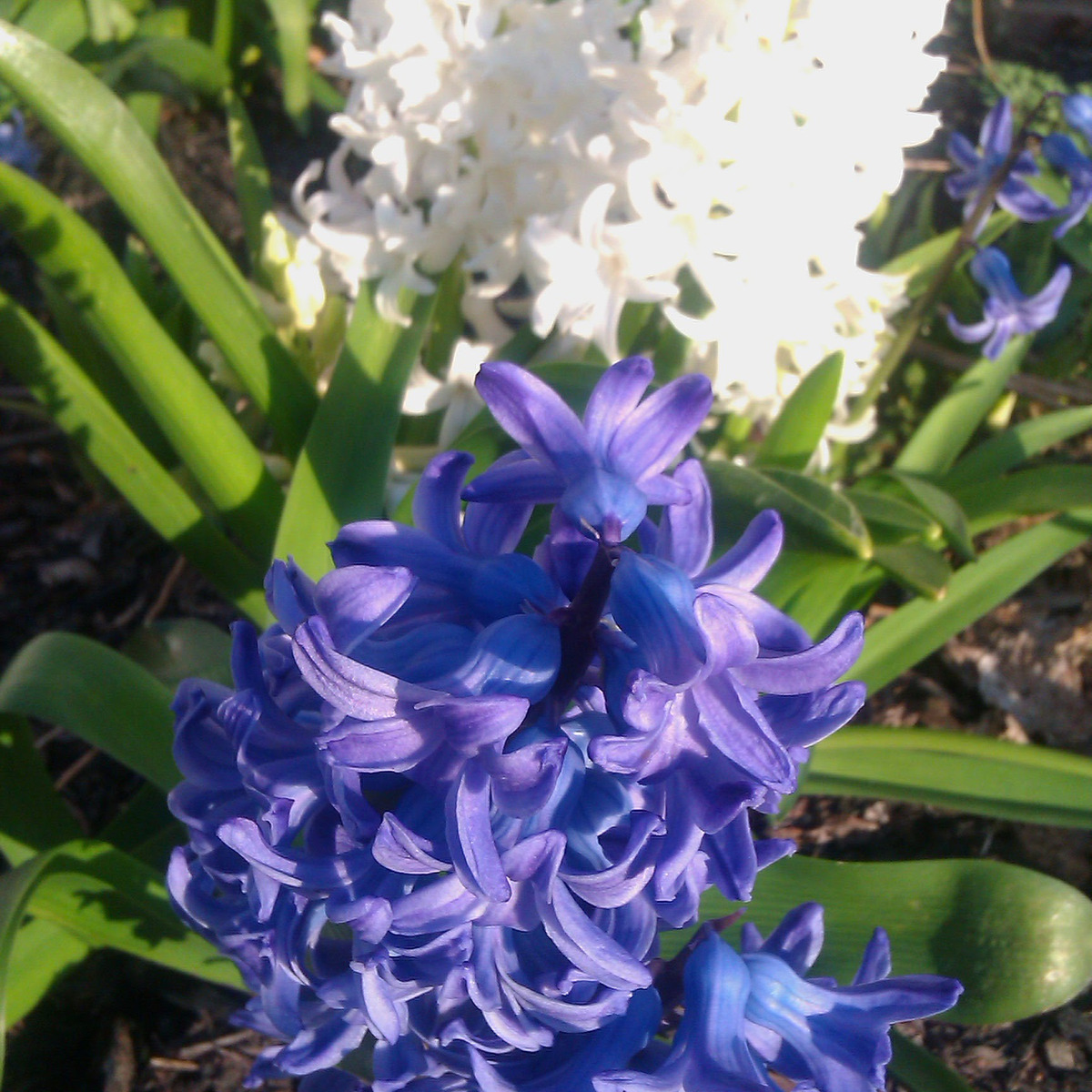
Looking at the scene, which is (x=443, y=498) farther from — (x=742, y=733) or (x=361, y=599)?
(x=742, y=733)

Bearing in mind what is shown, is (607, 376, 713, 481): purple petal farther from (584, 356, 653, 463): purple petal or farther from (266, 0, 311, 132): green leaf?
(266, 0, 311, 132): green leaf

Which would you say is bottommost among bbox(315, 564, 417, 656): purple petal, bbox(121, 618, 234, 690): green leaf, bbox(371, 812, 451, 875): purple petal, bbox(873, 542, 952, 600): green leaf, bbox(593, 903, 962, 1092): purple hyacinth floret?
bbox(873, 542, 952, 600): green leaf

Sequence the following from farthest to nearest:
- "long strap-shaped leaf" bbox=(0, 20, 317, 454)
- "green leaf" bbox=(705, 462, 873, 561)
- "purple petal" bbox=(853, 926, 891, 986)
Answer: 1. "long strap-shaped leaf" bbox=(0, 20, 317, 454)
2. "green leaf" bbox=(705, 462, 873, 561)
3. "purple petal" bbox=(853, 926, 891, 986)

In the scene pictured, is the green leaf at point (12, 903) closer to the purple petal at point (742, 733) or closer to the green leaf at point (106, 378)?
the purple petal at point (742, 733)

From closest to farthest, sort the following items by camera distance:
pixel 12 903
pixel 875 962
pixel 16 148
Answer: pixel 875 962 → pixel 12 903 → pixel 16 148

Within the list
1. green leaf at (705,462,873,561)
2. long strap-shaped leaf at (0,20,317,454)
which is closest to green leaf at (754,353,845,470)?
green leaf at (705,462,873,561)

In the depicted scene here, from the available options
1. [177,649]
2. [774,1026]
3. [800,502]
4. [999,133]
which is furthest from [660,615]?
[999,133]

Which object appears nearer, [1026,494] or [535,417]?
[535,417]

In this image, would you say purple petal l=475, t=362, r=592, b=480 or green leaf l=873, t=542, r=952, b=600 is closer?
purple petal l=475, t=362, r=592, b=480
